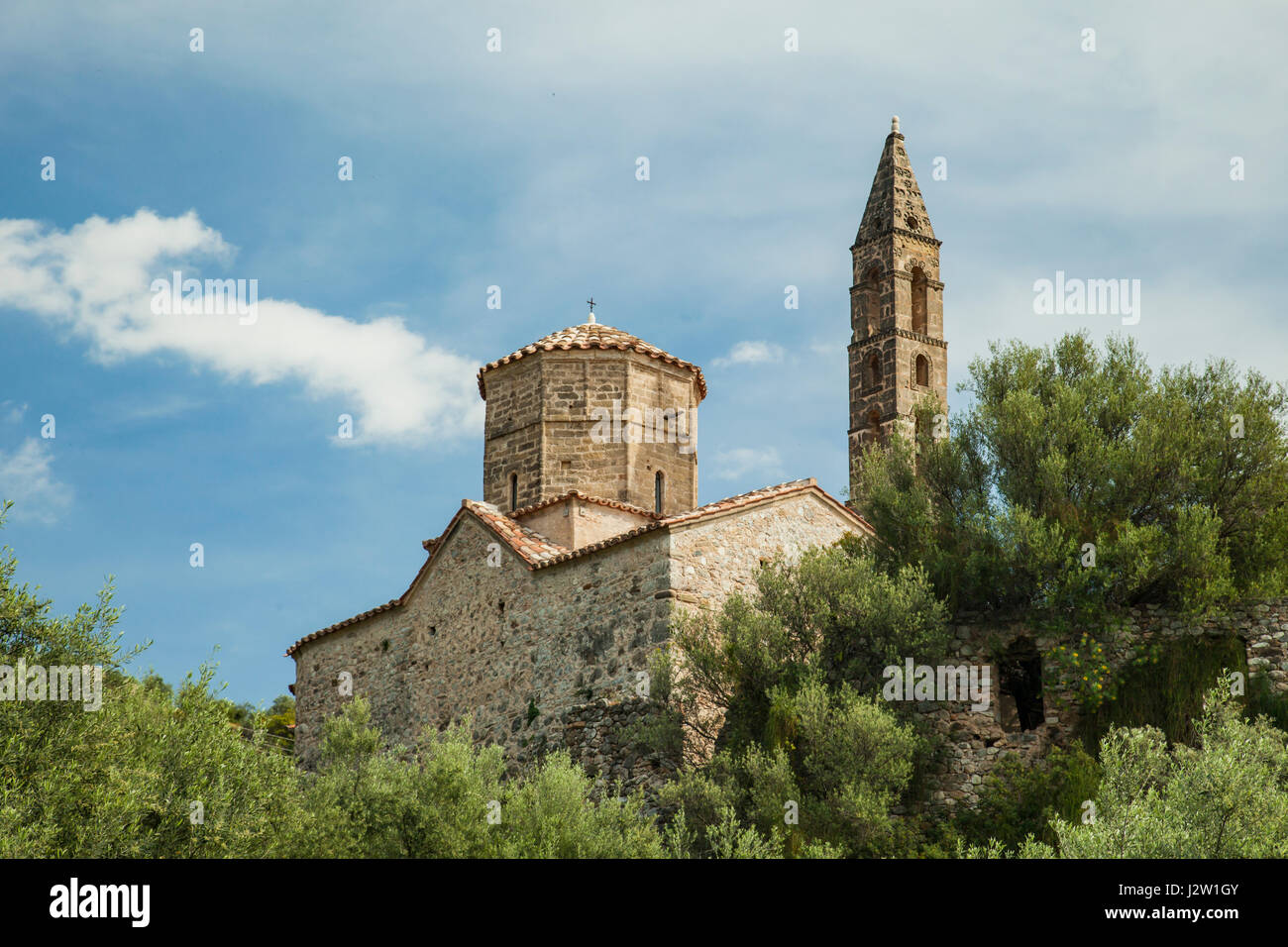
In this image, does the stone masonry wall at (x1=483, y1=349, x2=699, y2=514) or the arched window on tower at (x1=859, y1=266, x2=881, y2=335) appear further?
the arched window on tower at (x1=859, y1=266, x2=881, y2=335)

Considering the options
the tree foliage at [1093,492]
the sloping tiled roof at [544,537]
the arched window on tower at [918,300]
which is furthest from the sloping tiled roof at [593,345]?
the arched window on tower at [918,300]

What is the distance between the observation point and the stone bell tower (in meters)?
31.8

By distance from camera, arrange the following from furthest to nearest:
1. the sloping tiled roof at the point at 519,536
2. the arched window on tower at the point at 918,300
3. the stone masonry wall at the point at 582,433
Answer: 1. the arched window on tower at the point at 918,300
2. the stone masonry wall at the point at 582,433
3. the sloping tiled roof at the point at 519,536

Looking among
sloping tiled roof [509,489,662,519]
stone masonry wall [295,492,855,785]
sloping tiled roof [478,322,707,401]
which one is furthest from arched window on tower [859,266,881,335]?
stone masonry wall [295,492,855,785]

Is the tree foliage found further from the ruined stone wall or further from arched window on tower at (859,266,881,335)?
arched window on tower at (859,266,881,335)

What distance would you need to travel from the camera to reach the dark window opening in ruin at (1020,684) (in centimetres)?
1730

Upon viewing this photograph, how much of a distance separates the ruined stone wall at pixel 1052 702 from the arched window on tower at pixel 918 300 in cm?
1642

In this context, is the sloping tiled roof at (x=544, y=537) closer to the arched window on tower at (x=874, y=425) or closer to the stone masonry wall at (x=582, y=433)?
the stone masonry wall at (x=582, y=433)

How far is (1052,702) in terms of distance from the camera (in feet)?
55.5

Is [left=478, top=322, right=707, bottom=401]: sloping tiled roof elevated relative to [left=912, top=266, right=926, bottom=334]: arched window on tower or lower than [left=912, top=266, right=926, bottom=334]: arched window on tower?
lower

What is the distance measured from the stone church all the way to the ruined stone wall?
3980 mm

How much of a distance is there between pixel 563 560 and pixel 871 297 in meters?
15.8

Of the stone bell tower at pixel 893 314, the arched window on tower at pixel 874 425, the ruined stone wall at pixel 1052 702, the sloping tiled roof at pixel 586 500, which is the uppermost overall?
the stone bell tower at pixel 893 314
